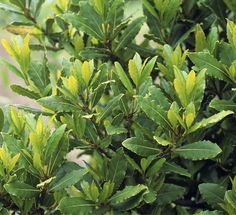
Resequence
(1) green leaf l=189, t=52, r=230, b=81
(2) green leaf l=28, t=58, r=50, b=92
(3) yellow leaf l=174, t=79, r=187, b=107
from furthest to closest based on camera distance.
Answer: (2) green leaf l=28, t=58, r=50, b=92
(1) green leaf l=189, t=52, r=230, b=81
(3) yellow leaf l=174, t=79, r=187, b=107

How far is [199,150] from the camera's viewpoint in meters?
1.82

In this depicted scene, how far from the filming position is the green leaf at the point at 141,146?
5.93ft

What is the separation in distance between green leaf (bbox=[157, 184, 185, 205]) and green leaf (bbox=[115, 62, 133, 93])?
0.39 m

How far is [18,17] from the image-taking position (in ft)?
7.97

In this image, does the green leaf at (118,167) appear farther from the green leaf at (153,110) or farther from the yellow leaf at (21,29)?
the yellow leaf at (21,29)

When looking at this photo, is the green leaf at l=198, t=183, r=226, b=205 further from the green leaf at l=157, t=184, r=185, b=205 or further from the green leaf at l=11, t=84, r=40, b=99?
the green leaf at l=11, t=84, r=40, b=99

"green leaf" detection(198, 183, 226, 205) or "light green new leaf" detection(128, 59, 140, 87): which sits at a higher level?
"light green new leaf" detection(128, 59, 140, 87)

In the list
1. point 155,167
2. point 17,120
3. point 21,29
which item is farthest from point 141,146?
point 21,29

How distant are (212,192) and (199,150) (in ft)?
0.67

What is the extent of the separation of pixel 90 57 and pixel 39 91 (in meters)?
0.24

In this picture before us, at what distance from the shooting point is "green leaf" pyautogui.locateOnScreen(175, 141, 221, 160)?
Answer: 5.89 ft

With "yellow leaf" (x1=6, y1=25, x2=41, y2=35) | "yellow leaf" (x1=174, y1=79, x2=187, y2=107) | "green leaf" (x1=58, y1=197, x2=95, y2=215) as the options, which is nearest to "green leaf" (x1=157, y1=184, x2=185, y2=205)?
"green leaf" (x1=58, y1=197, x2=95, y2=215)

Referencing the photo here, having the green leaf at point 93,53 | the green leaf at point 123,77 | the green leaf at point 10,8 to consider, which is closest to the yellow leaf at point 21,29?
the green leaf at point 10,8

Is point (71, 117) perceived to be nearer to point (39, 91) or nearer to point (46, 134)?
point (46, 134)
